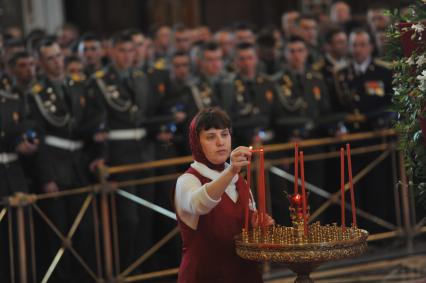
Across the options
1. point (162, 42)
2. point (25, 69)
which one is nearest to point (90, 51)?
point (25, 69)

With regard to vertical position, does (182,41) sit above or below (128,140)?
above

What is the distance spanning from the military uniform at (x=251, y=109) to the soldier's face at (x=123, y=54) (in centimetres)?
89

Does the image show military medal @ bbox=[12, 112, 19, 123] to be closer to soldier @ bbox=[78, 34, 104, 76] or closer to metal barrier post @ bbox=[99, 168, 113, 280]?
Answer: metal barrier post @ bbox=[99, 168, 113, 280]

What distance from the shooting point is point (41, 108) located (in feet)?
25.3

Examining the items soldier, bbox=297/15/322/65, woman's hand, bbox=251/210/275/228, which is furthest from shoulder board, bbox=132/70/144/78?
woman's hand, bbox=251/210/275/228

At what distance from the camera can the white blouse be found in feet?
15.1

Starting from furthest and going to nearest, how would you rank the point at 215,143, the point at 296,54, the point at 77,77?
the point at 296,54
the point at 77,77
the point at 215,143

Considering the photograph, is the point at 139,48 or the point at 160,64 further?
the point at 160,64

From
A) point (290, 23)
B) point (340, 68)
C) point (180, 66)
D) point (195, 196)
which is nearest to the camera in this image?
point (195, 196)

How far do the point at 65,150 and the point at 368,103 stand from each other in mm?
2784

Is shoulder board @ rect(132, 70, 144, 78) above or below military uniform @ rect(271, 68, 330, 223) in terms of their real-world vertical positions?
above

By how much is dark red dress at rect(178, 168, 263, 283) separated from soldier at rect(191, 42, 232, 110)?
12.1 ft

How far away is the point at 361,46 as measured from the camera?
923 cm

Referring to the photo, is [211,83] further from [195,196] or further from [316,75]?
[195,196]
